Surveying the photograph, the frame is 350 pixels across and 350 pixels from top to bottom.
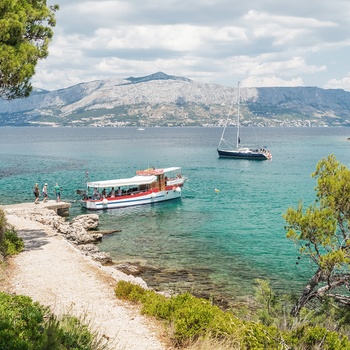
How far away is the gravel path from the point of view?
11.0 metres

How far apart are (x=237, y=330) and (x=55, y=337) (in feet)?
14.7

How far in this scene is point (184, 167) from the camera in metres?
86.7

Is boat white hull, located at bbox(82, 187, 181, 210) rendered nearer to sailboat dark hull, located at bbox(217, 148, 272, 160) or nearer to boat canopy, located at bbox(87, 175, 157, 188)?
boat canopy, located at bbox(87, 175, 157, 188)

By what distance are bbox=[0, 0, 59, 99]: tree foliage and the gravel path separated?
26.5 feet

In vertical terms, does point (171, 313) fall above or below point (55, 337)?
below

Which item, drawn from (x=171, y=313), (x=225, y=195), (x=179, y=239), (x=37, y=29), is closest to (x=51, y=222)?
(x=179, y=239)

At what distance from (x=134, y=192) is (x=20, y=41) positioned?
112ft

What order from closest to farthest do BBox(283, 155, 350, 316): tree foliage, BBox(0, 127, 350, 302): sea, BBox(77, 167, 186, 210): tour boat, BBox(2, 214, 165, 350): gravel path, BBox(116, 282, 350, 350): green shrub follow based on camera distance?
BBox(116, 282, 350, 350): green shrub < BBox(2, 214, 165, 350): gravel path < BBox(283, 155, 350, 316): tree foliage < BBox(0, 127, 350, 302): sea < BBox(77, 167, 186, 210): tour boat

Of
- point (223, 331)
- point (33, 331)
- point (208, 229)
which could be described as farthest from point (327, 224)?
point (208, 229)

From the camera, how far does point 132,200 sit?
49125 mm

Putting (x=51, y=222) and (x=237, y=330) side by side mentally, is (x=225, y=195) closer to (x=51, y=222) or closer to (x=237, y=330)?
(x=51, y=222)

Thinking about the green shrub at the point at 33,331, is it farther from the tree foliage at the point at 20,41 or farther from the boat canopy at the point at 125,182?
the boat canopy at the point at 125,182

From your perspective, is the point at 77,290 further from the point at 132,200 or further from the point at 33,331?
the point at 132,200

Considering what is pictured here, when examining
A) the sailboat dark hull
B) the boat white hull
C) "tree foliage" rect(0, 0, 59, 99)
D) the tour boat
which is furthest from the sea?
the sailboat dark hull
